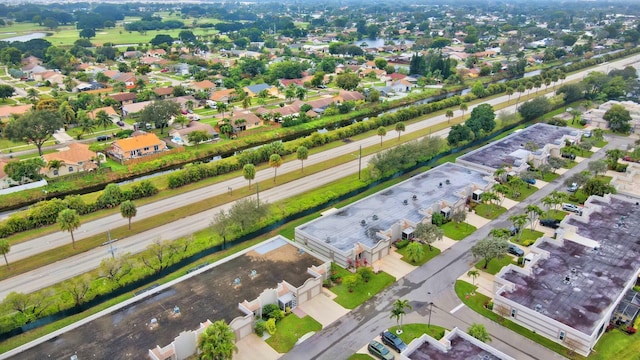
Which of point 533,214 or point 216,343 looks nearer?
point 216,343

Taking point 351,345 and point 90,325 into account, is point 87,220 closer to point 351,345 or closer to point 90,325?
point 90,325

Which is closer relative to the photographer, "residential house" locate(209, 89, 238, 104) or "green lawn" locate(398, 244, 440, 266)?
"green lawn" locate(398, 244, 440, 266)

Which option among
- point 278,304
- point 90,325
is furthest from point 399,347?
point 90,325

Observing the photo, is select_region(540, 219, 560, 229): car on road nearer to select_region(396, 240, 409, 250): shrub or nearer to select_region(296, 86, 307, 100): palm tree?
select_region(396, 240, 409, 250): shrub

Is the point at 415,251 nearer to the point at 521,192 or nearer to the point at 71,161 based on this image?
the point at 521,192

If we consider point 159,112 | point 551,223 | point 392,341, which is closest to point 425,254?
point 392,341

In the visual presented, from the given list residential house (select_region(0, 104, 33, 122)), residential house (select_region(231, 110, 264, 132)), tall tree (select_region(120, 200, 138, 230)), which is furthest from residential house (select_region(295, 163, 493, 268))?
residential house (select_region(0, 104, 33, 122))
